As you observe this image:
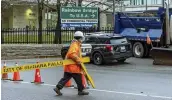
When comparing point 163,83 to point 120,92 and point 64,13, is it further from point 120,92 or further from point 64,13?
point 64,13

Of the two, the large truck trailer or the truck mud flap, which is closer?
the truck mud flap

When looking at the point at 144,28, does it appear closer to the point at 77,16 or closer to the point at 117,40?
the point at 117,40

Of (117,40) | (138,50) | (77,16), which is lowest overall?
(138,50)

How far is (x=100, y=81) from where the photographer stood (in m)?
13.2

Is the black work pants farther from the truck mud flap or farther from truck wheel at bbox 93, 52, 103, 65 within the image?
truck wheel at bbox 93, 52, 103, 65

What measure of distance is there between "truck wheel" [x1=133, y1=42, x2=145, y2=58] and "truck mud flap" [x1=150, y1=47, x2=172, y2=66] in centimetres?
343

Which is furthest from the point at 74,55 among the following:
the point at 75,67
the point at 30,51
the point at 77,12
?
the point at 77,12

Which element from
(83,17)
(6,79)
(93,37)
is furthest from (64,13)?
(6,79)

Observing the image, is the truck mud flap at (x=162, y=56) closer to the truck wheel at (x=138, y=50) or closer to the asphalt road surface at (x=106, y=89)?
the truck wheel at (x=138, y=50)

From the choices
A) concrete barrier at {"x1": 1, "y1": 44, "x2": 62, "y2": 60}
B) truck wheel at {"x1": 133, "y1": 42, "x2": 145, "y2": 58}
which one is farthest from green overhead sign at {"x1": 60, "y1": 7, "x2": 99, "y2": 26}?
truck wheel at {"x1": 133, "y1": 42, "x2": 145, "y2": 58}

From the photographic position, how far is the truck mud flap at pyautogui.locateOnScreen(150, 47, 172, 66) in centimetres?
1911

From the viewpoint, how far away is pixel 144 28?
76.7ft

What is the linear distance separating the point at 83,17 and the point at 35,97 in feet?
56.3

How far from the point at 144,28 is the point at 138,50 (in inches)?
49.3
